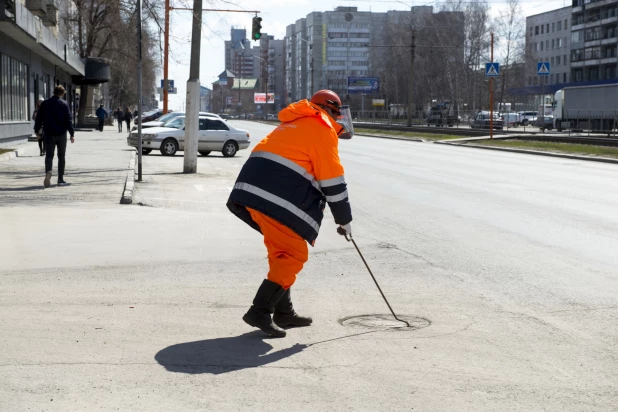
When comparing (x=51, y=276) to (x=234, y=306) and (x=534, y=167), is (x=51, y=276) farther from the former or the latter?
(x=534, y=167)

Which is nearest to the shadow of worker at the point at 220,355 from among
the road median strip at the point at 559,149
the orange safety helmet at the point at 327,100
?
the orange safety helmet at the point at 327,100

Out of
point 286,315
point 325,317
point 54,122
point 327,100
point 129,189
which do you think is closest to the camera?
point 327,100

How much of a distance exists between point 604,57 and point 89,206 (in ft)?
349

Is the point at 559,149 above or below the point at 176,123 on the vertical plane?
below

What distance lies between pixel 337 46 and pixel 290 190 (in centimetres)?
17715

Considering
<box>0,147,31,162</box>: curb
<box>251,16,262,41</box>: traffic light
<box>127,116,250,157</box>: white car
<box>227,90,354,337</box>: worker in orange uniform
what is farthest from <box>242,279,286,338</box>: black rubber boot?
<box>127,116,250,157</box>: white car

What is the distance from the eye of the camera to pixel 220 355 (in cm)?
553

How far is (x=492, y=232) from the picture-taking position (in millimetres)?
11359

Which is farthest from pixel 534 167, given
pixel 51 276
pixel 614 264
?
pixel 51 276

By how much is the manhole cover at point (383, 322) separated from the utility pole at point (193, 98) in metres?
14.4

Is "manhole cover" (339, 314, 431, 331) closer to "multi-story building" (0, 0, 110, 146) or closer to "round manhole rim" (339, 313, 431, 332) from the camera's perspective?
"round manhole rim" (339, 313, 431, 332)

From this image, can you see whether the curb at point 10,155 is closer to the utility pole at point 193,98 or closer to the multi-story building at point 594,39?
the utility pole at point 193,98

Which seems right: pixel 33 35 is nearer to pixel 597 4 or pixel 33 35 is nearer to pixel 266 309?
pixel 266 309

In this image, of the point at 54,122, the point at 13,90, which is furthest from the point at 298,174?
the point at 13,90
